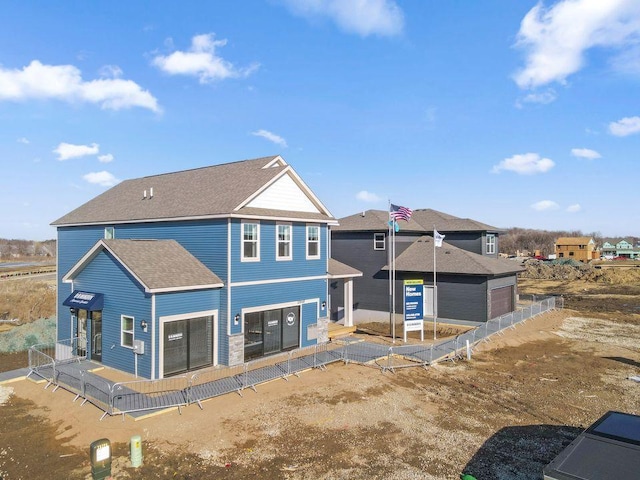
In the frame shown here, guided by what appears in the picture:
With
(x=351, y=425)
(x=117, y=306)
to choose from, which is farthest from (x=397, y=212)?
(x=117, y=306)

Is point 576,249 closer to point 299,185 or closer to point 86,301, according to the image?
point 299,185

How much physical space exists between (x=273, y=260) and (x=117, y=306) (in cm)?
706

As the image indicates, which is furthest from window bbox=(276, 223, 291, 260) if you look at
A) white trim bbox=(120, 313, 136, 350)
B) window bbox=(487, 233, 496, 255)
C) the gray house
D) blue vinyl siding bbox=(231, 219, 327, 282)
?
window bbox=(487, 233, 496, 255)

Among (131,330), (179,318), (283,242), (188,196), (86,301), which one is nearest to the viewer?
(179,318)

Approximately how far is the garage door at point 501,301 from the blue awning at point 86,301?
2393 cm

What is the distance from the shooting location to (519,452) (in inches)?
444

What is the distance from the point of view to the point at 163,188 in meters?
25.6

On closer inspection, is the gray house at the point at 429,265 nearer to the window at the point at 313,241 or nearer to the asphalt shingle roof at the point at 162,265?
the window at the point at 313,241

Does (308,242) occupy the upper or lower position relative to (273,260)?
upper

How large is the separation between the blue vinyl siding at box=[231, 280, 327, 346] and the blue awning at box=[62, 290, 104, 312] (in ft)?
18.6

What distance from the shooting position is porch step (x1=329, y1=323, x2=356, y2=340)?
25.2 m

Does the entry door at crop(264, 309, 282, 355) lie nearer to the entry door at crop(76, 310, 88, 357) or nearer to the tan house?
the entry door at crop(76, 310, 88, 357)

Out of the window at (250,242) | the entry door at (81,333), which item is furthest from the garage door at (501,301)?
the entry door at (81,333)

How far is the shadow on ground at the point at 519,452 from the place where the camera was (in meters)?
10.2
